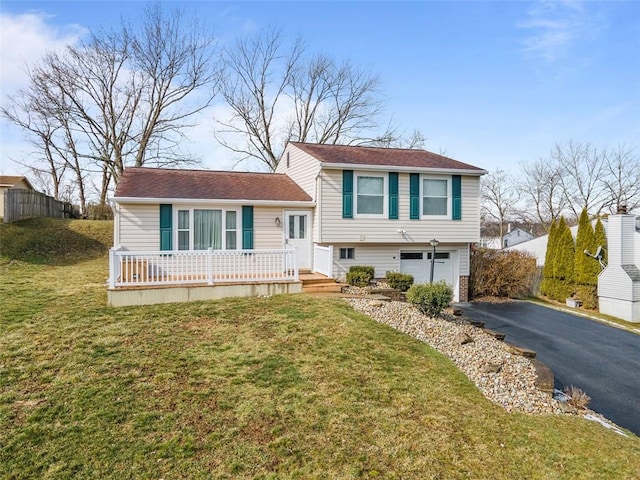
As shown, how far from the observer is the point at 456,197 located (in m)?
12.9

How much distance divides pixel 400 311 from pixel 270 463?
218 inches

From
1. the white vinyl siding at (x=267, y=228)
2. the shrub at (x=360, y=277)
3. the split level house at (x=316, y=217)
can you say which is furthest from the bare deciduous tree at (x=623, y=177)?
the white vinyl siding at (x=267, y=228)

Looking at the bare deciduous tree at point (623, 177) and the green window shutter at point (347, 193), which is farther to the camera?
the bare deciduous tree at point (623, 177)

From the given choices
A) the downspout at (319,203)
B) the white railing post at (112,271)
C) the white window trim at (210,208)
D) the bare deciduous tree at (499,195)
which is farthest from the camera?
the bare deciduous tree at (499,195)

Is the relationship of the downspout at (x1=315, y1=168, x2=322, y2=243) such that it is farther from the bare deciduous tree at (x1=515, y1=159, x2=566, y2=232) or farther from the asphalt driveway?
the bare deciduous tree at (x1=515, y1=159, x2=566, y2=232)

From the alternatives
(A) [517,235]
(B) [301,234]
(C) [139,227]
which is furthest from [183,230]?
(A) [517,235]

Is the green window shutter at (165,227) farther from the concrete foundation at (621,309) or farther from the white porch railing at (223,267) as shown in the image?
the concrete foundation at (621,309)

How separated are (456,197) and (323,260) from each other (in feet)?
16.8

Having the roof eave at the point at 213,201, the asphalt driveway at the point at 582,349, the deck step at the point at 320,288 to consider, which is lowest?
the asphalt driveway at the point at 582,349

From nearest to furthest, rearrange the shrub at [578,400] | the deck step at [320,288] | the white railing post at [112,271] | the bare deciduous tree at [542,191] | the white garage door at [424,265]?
1. the shrub at [578,400]
2. the white railing post at [112,271]
3. the deck step at [320,288]
4. the white garage door at [424,265]
5. the bare deciduous tree at [542,191]

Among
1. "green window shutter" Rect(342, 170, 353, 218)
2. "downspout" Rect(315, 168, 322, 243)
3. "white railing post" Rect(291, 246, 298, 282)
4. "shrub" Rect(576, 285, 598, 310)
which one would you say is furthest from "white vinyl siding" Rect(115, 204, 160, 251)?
"shrub" Rect(576, 285, 598, 310)

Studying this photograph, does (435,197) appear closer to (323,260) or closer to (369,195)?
(369,195)

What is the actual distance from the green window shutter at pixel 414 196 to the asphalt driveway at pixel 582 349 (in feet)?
11.7

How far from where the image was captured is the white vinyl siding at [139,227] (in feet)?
36.9
